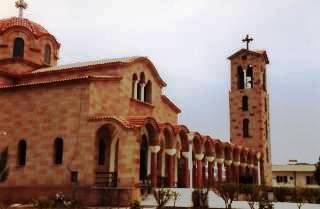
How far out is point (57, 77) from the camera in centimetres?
3108

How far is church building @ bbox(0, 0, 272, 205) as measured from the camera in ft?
84.0

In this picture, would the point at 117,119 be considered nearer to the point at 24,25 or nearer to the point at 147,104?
the point at 147,104

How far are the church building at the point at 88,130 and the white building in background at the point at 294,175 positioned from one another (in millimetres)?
31502

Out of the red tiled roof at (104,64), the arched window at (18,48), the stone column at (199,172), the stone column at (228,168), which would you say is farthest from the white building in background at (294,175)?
the arched window at (18,48)

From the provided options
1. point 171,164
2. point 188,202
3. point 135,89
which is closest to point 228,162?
point 171,164

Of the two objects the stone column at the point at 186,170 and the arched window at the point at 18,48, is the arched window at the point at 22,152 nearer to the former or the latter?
the arched window at the point at 18,48

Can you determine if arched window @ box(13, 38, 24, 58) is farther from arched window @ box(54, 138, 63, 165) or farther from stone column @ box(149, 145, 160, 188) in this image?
stone column @ box(149, 145, 160, 188)

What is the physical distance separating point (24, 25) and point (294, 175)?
44.6 m

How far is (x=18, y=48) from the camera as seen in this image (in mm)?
34219

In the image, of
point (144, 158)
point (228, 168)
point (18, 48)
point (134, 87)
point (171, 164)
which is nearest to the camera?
point (171, 164)

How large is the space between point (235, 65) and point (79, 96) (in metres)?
21.2

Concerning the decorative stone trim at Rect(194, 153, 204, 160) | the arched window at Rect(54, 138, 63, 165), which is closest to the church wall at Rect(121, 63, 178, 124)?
the decorative stone trim at Rect(194, 153, 204, 160)

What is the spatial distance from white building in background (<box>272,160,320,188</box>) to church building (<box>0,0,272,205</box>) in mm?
31502

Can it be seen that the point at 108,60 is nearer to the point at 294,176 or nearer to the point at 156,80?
the point at 156,80
